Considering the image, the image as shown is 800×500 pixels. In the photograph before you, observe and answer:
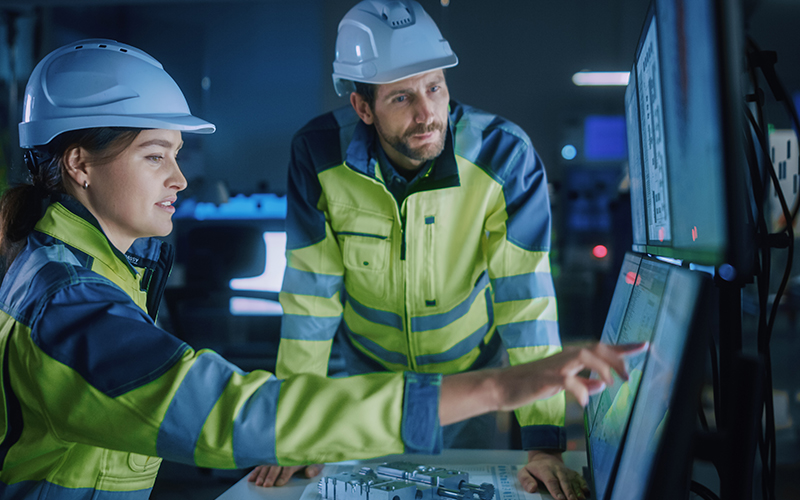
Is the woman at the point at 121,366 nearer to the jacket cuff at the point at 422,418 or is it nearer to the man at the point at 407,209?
the jacket cuff at the point at 422,418

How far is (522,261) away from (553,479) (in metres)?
0.52

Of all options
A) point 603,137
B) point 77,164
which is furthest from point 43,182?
point 603,137

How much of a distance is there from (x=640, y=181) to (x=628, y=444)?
1.64 ft

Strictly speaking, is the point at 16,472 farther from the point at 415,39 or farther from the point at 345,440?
the point at 415,39

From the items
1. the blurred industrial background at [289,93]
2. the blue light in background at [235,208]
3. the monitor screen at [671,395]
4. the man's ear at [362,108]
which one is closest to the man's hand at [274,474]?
the monitor screen at [671,395]

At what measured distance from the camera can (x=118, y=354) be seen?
654mm

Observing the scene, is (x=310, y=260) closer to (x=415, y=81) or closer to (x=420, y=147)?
(x=420, y=147)

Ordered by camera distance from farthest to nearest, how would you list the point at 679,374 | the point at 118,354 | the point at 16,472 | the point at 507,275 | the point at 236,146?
the point at 236,146
the point at 507,275
the point at 16,472
the point at 118,354
the point at 679,374

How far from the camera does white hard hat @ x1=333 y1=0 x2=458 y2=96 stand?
1.43 m

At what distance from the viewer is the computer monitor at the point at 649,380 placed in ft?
1.36

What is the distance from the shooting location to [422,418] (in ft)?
1.99

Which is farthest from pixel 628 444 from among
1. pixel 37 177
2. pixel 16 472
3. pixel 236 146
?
pixel 236 146

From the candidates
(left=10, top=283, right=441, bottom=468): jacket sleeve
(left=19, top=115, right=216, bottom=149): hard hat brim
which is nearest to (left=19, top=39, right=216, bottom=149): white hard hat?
(left=19, top=115, right=216, bottom=149): hard hat brim

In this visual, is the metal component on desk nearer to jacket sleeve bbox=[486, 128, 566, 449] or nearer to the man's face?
jacket sleeve bbox=[486, 128, 566, 449]
